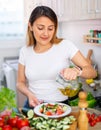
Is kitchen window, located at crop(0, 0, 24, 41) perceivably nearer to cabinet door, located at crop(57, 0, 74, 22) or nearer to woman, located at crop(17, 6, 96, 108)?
cabinet door, located at crop(57, 0, 74, 22)

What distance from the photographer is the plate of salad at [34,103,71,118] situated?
1.19 metres

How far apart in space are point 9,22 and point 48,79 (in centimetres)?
216

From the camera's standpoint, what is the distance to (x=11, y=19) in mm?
3488

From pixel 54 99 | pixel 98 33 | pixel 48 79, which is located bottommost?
pixel 54 99

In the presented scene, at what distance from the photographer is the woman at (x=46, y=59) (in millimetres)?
1482

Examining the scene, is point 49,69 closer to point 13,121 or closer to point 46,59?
point 46,59

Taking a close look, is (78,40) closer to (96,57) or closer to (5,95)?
(96,57)

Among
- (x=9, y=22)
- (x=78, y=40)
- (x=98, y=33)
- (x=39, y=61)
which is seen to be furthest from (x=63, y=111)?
(x=9, y=22)

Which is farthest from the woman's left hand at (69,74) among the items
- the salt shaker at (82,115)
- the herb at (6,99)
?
the herb at (6,99)

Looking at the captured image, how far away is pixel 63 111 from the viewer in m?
1.24

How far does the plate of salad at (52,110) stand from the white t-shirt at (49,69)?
224mm

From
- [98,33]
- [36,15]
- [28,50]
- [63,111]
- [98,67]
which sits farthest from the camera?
[98,67]

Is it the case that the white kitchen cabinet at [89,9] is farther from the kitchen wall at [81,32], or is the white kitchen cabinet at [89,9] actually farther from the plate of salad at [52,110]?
the plate of salad at [52,110]

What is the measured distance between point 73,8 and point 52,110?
4.61ft
